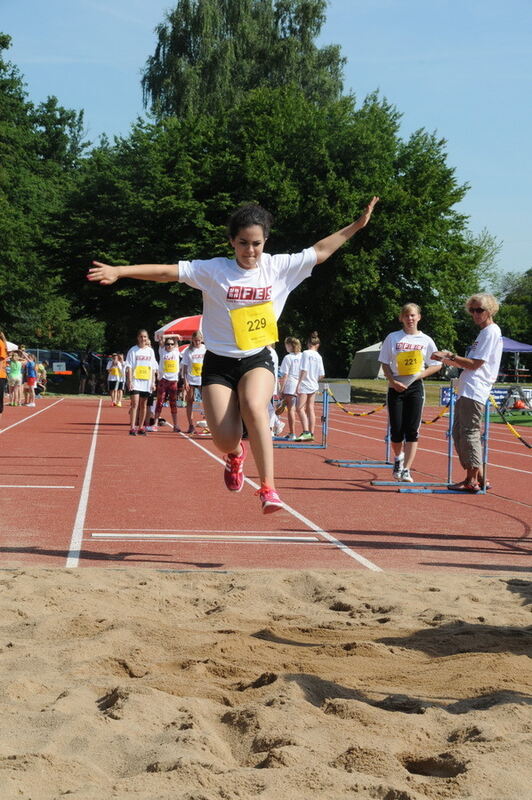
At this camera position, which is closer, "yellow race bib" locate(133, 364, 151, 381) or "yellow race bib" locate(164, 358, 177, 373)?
"yellow race bib" locate(133, 364, 151, 381)

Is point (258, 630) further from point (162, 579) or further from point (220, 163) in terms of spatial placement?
point (220, 163)

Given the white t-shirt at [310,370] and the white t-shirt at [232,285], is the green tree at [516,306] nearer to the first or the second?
the white t-shirt at [310,370]

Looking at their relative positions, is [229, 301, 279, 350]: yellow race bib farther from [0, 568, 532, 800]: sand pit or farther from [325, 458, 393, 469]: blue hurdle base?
[325, 458, 393, 469]: blue hurdle base

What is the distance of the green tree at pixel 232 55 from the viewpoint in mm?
40125

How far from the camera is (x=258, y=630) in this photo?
4.38 m

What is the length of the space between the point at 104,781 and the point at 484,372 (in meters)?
6.89

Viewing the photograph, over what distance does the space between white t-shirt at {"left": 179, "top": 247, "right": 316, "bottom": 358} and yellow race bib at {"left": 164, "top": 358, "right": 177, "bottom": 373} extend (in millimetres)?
12146

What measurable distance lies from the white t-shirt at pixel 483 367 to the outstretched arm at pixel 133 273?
4113mm

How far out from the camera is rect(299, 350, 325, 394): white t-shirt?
53.6ft

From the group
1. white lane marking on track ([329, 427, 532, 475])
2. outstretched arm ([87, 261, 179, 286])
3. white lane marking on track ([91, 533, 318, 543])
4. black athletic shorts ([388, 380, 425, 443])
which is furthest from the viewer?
white lane marking on track ([329, 427, 532, 475])

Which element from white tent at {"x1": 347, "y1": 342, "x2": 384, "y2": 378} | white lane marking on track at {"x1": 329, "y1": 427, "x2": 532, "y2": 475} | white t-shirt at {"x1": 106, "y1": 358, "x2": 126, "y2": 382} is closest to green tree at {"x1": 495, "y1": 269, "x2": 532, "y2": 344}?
white tent at {"x1": 347, "y1": 342, "x2": 384, "y2": 378}

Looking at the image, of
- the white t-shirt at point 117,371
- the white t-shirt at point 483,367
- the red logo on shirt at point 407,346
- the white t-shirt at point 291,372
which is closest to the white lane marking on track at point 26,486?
the red logo on shirt at point 407,346

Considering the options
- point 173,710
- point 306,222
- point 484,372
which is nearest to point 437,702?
point 173,710

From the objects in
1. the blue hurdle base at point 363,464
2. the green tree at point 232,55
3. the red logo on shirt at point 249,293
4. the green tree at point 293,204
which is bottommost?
the blue hurdle base at point 363,464
